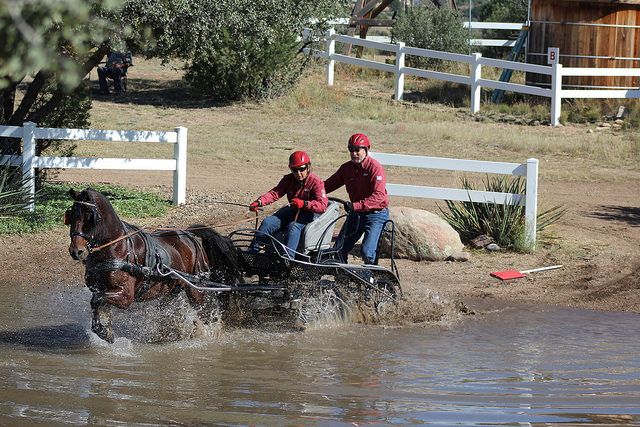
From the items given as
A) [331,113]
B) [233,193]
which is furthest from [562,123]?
[233,193]

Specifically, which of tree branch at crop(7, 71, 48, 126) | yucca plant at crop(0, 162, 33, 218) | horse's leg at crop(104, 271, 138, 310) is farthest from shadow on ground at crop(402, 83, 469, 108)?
horse's leg at crop(104, 271, 138, 310)

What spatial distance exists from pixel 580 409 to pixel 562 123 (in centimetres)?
1714

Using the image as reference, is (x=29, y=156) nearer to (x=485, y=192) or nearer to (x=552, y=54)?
(x=485, y=192)

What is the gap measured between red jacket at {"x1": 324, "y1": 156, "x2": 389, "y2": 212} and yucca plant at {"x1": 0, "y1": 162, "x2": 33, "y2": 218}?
5.15 metres

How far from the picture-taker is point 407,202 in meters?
17.1

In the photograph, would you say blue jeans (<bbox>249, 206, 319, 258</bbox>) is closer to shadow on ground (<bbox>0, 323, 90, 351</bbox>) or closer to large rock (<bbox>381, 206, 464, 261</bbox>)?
shadow on ground (<bbox>0, 323, 90, 351</bbox>)

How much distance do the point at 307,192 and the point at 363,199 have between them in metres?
0.90

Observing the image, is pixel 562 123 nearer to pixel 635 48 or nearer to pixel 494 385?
pixel 635 48

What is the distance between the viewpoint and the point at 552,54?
25.9 metres

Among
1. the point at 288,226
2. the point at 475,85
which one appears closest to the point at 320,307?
the point at 288,226

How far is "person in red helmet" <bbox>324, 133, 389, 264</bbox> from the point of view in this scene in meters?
11.4

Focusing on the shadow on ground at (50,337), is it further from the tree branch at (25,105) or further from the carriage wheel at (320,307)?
the tree branch at (25,105)

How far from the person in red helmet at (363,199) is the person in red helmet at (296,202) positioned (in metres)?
0.45

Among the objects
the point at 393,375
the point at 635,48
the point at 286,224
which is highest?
the point at 635,48
